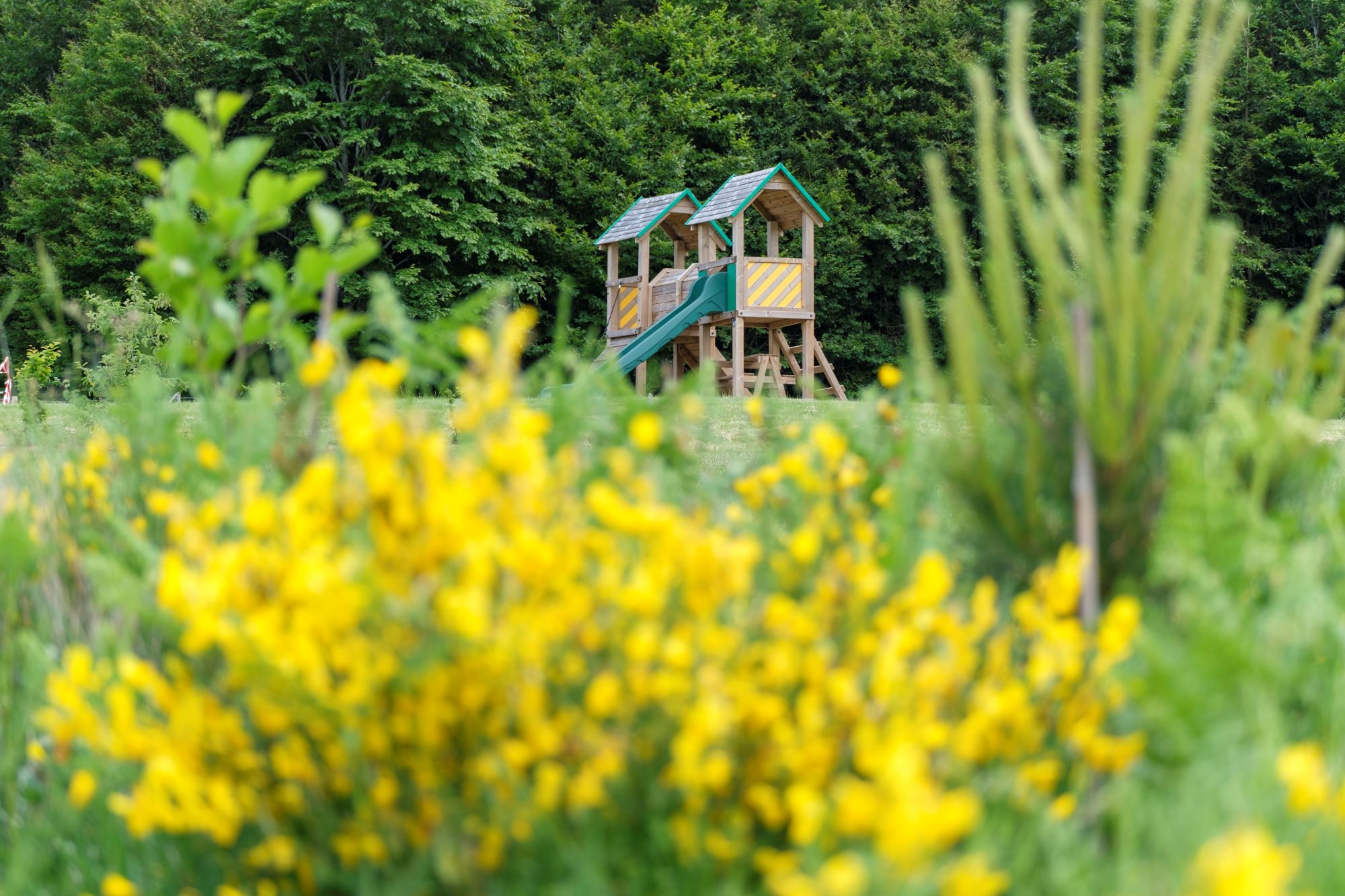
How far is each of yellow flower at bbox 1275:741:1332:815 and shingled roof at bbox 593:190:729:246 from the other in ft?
51.2

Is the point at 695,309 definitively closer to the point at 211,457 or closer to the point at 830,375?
the point at 830,375

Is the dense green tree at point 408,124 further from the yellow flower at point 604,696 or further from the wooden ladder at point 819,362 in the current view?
the yellow flower at point 604,696

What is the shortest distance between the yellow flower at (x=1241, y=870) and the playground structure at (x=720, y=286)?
13.6 meters

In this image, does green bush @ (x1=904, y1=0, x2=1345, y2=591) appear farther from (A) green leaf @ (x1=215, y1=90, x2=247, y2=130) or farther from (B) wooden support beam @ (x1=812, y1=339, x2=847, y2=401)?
(B) wooden support beam @ (x1=812, y1=339, x2=847, y2=401)

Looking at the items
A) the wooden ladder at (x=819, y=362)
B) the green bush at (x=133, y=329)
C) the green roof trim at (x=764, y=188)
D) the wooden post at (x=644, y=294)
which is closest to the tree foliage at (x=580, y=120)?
the wooden post at (x=644, y=294)

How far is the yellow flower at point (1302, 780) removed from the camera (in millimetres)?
1033

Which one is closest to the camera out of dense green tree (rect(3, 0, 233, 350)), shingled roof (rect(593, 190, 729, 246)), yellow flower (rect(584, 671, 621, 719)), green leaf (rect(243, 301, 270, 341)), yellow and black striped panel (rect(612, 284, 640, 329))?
yellow flower (rect(584, 671, 621, 719))

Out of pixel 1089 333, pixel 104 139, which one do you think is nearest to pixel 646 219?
pixel 104 139

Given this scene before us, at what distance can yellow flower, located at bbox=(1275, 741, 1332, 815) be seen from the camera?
103 cm

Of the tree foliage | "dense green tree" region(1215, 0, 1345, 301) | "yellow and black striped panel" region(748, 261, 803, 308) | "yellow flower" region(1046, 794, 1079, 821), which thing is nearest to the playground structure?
"yellow and black striped panel" region(748, 261, 803, 308)

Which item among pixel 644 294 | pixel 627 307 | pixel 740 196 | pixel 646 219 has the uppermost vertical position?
pixel 740 196

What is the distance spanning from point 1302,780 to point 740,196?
50.4 feet

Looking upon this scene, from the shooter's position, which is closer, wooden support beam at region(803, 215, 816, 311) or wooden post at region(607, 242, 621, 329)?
wooden support beam at region(803, 215, 816, 311)

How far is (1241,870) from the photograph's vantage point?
83cm
